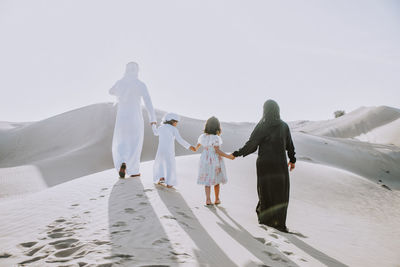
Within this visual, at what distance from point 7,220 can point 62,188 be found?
190 centimetres

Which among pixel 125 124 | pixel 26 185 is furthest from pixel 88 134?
pixel 125 124

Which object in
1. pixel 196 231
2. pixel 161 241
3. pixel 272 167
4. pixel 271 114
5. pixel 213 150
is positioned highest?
pixel 271 114

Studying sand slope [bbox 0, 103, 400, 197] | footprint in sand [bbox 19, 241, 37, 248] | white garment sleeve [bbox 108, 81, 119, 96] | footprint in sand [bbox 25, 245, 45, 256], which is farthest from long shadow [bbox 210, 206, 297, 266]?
sand slope [bbox 0, 103, 400, 197]

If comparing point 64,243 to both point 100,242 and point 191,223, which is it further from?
point 191,223

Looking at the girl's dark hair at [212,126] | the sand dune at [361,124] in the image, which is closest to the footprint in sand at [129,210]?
the girl's dark hair at [212,126]

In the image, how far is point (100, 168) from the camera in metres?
16.1

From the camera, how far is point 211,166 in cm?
511

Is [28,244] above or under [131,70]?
under

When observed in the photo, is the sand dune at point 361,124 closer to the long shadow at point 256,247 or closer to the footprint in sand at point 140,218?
the long shadow at point 256,247

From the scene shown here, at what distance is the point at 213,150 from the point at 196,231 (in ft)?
6.56

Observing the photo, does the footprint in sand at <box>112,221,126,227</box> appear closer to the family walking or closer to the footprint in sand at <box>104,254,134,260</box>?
the footprint in sand at <box>104,254,134,260</box>

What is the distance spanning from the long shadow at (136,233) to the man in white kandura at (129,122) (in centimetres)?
128

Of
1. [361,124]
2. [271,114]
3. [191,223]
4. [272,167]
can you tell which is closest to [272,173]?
[272,167]

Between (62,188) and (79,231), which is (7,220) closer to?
(79,231)
